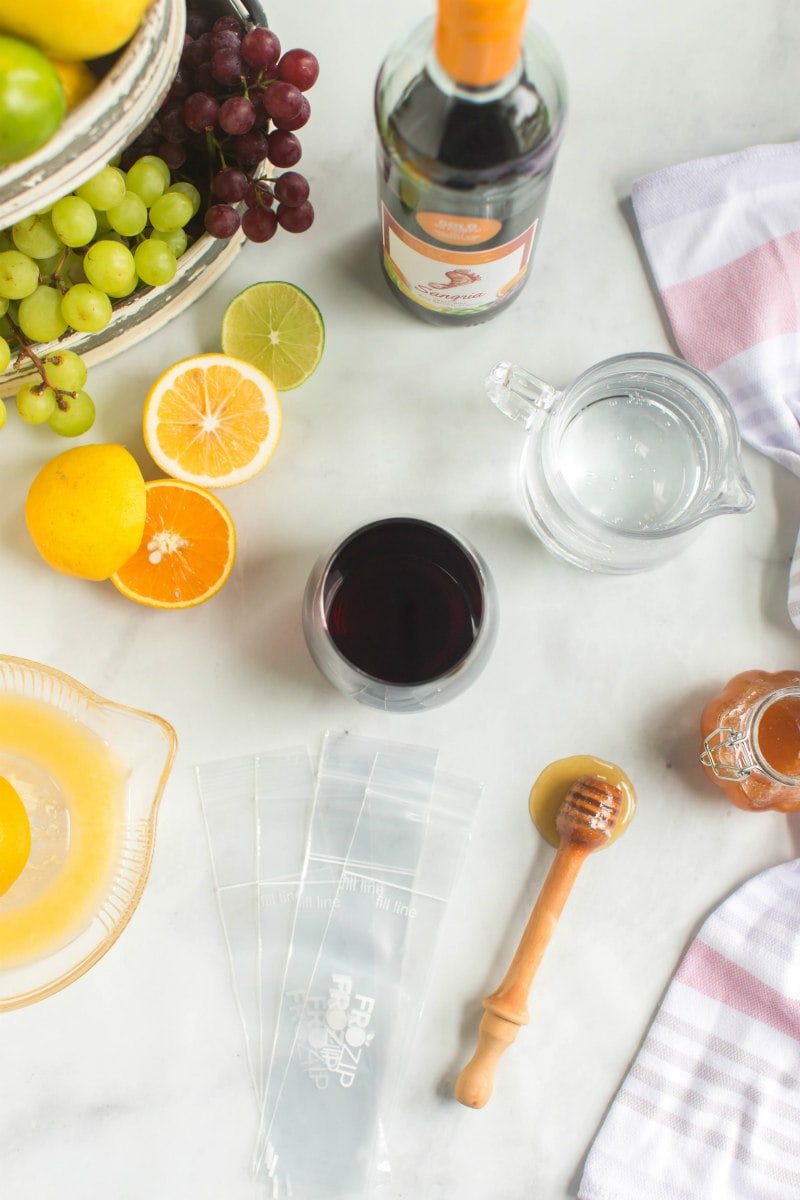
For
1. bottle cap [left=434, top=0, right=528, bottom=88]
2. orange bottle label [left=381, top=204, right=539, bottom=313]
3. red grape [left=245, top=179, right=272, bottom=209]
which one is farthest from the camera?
red grape [left=245, top=179, right=272, bottom=209]

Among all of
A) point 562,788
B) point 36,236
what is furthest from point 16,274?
point 562,788

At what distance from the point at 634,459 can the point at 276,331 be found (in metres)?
0.35

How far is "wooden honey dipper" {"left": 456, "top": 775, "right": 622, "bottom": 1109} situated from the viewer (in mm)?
836

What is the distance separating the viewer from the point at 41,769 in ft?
2.76

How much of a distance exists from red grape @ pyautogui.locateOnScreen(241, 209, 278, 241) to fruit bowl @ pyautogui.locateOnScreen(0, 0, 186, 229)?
18 centimetres

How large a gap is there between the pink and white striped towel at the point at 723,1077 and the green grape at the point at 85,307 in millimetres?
755

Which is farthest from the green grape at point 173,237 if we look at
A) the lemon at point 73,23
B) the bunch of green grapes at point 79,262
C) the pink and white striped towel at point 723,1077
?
the pink and white striped towel at point 723,1077

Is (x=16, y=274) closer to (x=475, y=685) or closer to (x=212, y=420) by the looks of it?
(x=212, y=420)

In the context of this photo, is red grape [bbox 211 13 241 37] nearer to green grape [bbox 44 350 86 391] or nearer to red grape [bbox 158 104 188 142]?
red grape [bbox 158 104 188 142]

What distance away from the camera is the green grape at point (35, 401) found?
2.60 feet

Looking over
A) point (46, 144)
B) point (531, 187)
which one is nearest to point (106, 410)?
point (46, 144)

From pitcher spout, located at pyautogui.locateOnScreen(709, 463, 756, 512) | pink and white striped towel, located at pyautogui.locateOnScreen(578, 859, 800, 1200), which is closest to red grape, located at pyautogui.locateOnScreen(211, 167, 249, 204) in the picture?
pitcher spout, located at pyautogui.locateOnScreen(709, 463, 756, 512)

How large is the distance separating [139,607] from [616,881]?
20.2 inches

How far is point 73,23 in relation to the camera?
1.82ft
